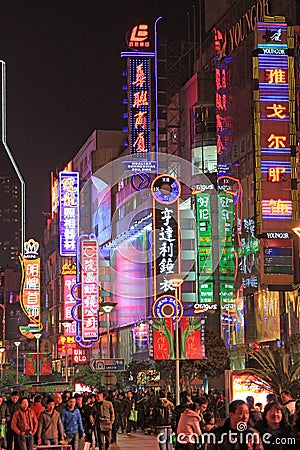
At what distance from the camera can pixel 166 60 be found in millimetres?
74500

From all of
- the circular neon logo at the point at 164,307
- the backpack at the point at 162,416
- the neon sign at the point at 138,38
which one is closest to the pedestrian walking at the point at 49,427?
the backpack at the point at 162,416

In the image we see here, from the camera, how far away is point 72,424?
800 inches

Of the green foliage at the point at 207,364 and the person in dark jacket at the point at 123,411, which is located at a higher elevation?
the green foliage at the point at 207,364

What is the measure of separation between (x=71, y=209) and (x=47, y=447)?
56.5 meters

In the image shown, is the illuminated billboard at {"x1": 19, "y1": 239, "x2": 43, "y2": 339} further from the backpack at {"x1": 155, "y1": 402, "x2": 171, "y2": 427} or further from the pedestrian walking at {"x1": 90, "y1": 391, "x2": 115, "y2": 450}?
the pedestrian walking at {"x1": 90, "y1": 391, "x2": 115, "y2": 450}

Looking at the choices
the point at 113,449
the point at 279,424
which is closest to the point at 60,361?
the point at 113,449

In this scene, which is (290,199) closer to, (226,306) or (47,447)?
(226,306)

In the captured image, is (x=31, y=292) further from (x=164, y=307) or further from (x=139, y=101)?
(x=164, y=307)

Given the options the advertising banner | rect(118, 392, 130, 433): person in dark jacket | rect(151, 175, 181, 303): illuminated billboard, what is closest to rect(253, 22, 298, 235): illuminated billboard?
rect(118, 392, 130, 433): person in dark jacket

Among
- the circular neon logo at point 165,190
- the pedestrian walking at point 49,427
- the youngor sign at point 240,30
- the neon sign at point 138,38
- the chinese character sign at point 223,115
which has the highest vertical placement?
the neon sign at point 138,38

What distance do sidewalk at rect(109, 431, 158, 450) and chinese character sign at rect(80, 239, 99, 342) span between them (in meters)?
23.7

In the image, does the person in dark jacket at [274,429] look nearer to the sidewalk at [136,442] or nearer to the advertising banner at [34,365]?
the sidewalk at [136,442]

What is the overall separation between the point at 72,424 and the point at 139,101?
49.9 meters

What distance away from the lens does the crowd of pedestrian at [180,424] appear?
912 centimetres
